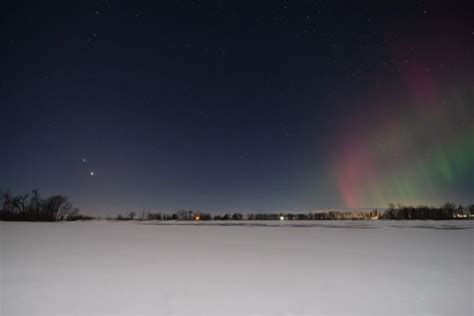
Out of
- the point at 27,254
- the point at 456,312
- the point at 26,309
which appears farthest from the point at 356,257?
the point at 27,254

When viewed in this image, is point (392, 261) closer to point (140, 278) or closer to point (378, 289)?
point (378, 289)

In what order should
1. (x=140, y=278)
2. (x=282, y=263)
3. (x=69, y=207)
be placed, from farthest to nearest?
(x=69, y=207) → (x=282, y=263) → (x=140, y=278)

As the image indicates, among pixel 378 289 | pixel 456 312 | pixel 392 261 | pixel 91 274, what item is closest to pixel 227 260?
pixel 91 274

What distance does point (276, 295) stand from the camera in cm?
652

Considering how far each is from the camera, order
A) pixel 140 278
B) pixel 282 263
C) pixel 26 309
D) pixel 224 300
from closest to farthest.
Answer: pixel 26 309
pixel 224 300
pixel 140 278
pixel 282 263

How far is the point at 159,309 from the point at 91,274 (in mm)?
3698

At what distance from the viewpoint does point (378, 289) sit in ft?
23.4

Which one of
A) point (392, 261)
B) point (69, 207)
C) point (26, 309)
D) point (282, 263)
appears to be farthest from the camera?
point (69, 207)

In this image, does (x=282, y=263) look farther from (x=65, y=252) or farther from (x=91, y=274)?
(x=65, y=252)

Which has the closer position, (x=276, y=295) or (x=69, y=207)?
(x=276, y=295)

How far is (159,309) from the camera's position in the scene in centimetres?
563

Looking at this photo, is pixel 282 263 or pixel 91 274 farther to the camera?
pixel 282 263

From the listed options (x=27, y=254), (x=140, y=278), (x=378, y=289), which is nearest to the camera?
(x=378, y=289)

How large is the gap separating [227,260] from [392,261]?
570 cm
